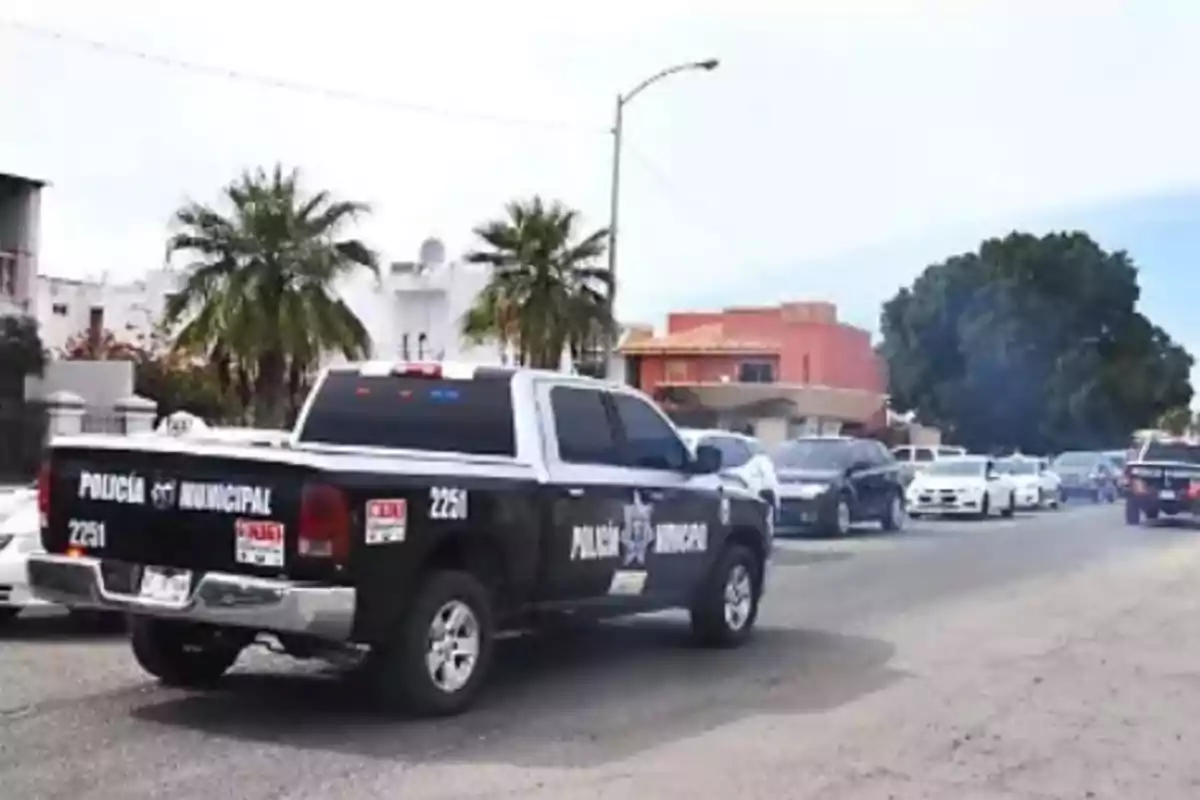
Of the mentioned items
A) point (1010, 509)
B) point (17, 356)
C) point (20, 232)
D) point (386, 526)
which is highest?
point (20, 232)

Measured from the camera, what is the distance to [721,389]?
201 ft

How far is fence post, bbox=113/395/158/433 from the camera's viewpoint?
30703 mm

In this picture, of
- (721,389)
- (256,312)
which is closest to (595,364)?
(256,312)

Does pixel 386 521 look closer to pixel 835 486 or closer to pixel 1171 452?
pixel 835 486

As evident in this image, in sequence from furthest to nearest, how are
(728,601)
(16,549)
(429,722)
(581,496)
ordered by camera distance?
(728,601) → (16,549) → (581,496) → (429,722)

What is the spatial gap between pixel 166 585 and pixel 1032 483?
35610 mm

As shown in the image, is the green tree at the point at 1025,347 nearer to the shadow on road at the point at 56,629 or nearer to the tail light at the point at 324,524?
the shadow on road at the point at 56,629

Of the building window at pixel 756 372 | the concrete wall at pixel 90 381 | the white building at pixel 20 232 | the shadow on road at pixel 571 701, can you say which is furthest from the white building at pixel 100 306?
the shadow on road at pixel 571 701

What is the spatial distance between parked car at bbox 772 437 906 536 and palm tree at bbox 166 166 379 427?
31.4 ft

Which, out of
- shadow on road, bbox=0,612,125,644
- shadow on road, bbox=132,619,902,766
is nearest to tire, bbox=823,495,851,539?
shadow on road, bbox=132,619,902,766

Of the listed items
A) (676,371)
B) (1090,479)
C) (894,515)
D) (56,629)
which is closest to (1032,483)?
(1090,479)

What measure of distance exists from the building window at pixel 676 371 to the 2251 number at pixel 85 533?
2300 inches

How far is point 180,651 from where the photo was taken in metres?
9.59

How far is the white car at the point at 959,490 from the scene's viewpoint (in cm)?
3575
